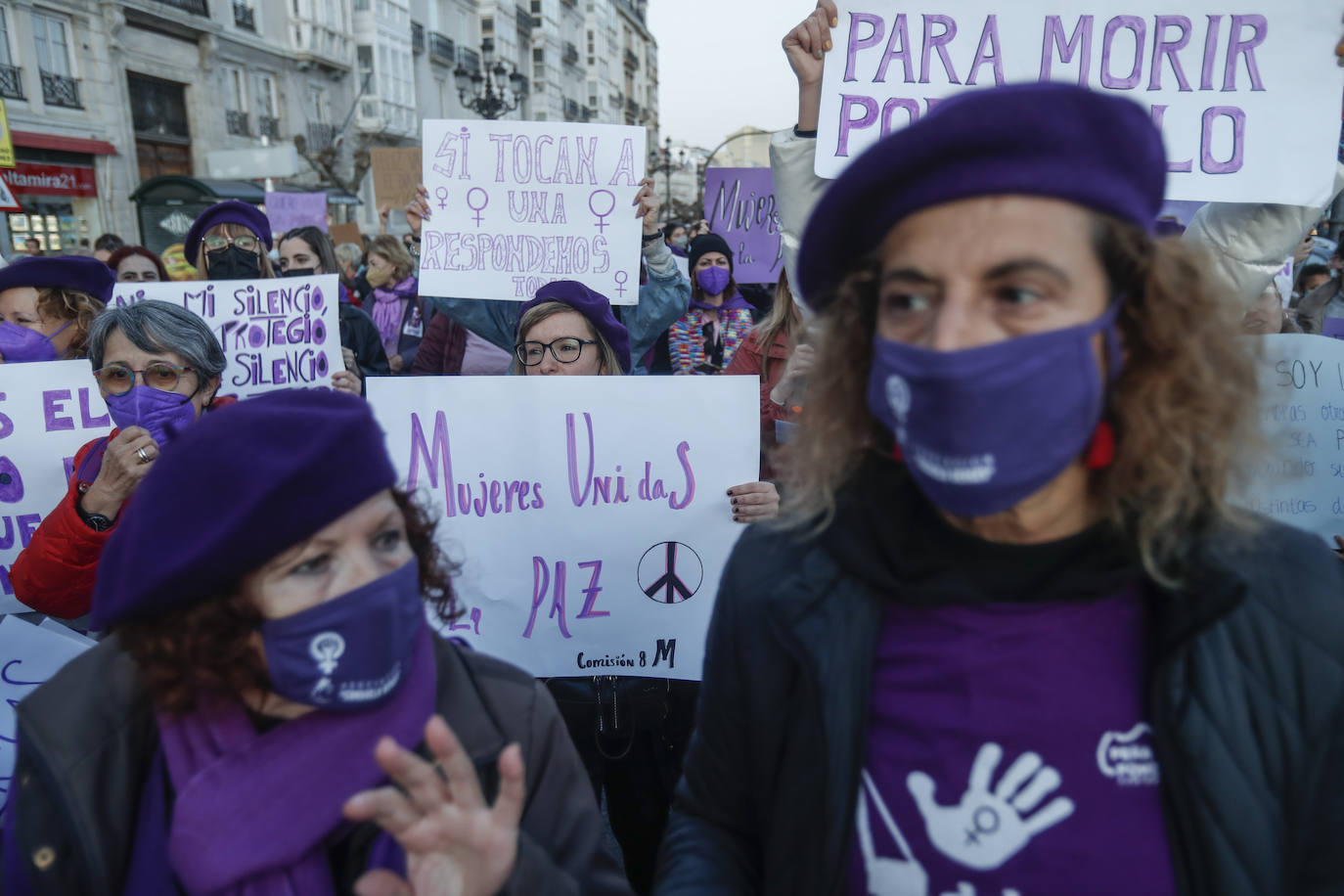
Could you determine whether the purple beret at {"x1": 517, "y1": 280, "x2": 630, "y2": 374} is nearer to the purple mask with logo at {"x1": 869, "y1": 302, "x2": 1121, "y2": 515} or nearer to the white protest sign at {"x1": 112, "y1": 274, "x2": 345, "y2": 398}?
the white protest sign at {"x1": 112, "y1": 274, "x2": 345, "y2": 398}

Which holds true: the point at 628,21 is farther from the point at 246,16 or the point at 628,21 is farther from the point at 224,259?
the point at 224,259

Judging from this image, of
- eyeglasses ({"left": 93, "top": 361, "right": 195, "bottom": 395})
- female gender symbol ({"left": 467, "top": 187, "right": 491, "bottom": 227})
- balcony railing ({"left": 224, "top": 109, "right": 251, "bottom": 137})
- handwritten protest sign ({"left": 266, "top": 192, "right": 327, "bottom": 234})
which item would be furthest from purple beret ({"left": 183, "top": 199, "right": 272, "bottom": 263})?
balcony railing ({"left": 224, "top": 109, "right": 251, "bottom": 137})

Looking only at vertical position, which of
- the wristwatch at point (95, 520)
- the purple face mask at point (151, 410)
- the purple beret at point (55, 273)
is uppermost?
the purple beret at point (55, 273)

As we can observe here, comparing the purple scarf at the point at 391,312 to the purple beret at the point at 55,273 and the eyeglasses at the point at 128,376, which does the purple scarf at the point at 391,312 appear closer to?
the purple beret at the point at 55,273

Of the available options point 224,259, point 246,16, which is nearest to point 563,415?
point 224,259

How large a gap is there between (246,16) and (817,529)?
99.6 ft

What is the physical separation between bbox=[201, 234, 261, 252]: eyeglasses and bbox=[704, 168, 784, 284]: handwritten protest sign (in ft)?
12.7

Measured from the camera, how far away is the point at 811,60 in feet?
7.85

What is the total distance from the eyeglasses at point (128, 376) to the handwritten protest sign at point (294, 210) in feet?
32.6

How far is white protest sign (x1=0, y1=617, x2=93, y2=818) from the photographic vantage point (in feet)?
6.82

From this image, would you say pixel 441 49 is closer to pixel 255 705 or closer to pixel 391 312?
pixel 391 312

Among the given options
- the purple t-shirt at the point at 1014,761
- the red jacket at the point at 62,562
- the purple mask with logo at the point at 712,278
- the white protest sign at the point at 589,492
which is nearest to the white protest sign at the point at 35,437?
the red jacket at the point at 62,562

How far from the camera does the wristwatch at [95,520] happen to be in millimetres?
2123

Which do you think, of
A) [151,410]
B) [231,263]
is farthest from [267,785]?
[231,263]
